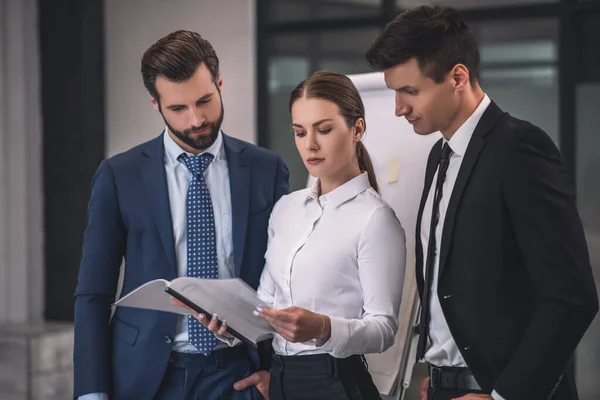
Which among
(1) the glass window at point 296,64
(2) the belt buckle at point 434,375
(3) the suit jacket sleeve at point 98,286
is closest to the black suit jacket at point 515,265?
(2) the belt buckle at point 434,375

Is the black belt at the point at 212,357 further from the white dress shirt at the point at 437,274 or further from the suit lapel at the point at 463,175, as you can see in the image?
the suit lapel at the point at 463,175

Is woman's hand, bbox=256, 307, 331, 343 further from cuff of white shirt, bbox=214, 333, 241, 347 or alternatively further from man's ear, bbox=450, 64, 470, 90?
man's ear, bbox=450, 64, 470, 90

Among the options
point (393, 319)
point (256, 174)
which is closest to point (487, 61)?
point (256, 174)

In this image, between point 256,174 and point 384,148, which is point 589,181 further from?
point 256,174

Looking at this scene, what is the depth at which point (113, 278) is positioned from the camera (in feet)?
6.77

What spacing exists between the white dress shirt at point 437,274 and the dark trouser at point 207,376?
1.50 feet

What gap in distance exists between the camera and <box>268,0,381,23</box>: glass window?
4922 mm

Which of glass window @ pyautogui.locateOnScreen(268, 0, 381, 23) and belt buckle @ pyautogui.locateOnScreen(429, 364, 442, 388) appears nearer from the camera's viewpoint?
belt buckle @ pyautogui.locateOnScreen(429, 364, 442, 388)

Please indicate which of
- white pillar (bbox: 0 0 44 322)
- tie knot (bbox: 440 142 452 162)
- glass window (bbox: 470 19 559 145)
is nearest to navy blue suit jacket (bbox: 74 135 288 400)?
tie knot (bbox: 440 142 452 162)

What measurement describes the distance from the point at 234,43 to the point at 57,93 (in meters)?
1.16

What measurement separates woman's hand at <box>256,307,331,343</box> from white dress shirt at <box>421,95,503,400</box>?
239 millimetres

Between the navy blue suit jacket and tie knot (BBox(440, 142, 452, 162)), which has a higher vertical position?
tie knot (BBox(440, 142, 452, 162))

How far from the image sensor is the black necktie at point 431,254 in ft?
5.65

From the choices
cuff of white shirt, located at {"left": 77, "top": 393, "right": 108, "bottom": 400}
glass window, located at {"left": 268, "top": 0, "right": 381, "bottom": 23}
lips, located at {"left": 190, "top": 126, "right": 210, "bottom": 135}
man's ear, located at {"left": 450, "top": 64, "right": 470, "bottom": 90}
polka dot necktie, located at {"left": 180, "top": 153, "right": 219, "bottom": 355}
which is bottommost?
cuff of white shirt, located at {"left": 77, "top": 393, "right": 108, "bottom": 400}
